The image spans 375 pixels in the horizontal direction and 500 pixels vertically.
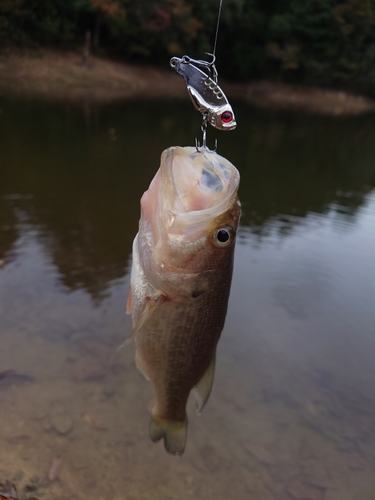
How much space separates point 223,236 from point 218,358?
280 centimetres

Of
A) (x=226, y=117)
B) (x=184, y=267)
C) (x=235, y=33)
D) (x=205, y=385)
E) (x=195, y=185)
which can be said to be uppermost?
(x=235, y=33)

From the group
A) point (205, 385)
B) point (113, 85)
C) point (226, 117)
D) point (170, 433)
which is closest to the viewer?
point (226, 117)

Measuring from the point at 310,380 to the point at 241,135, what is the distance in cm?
1343

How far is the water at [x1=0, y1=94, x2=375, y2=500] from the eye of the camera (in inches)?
124

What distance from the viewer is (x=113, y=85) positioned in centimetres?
2442

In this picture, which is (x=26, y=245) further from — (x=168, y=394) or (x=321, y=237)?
(x=321, y=237)

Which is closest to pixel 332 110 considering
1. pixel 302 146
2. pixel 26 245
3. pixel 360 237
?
pixel 302 146

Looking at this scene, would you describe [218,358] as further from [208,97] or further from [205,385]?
[208,97]

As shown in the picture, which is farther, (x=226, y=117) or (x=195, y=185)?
(x=195, y=185)

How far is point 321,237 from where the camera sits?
23.9 feet

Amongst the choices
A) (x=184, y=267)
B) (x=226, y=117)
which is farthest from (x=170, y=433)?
(x=226, y=117)

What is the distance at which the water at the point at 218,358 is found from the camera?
3.15 m

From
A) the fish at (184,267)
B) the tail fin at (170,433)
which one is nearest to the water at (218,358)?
the tail fin at (170,433)

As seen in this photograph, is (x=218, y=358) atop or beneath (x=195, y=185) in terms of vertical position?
beneath
